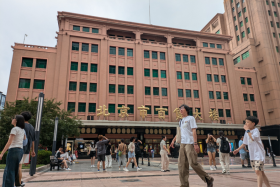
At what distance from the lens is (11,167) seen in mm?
→ 3977


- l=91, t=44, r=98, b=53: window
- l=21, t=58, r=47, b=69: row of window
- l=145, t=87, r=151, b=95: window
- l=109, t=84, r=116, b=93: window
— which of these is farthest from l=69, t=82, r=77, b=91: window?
l=145, t=87, r=151, b=95: window

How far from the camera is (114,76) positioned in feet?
90.8

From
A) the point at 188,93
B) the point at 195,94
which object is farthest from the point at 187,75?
the point at 195,94

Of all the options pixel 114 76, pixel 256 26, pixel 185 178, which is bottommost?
pixel 185 178

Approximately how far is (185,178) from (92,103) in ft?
75.5

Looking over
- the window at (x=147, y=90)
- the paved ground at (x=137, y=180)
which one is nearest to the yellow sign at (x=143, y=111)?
the window at (x=147, y=90)

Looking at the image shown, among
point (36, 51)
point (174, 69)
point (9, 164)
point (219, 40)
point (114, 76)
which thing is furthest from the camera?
point (219, 40)

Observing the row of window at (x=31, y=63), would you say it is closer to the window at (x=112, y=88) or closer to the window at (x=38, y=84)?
the window at (x=38, y=84)

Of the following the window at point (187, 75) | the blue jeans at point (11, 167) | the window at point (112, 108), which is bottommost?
the blue jeans at point (11, 167)

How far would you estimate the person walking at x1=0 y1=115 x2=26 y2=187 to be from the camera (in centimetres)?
390

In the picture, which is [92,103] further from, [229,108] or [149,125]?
[229,108]

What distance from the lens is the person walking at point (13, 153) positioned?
3.90m

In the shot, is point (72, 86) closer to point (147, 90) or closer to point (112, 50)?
point (112, 50)

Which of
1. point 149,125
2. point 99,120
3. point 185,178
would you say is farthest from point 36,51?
point 185,178
